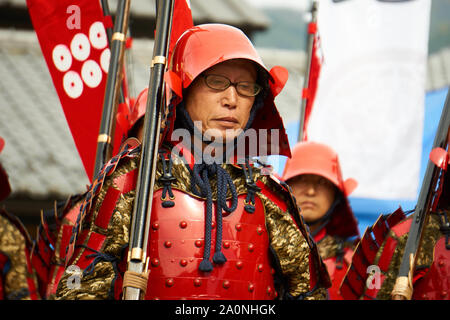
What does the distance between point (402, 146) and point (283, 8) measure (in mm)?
26364

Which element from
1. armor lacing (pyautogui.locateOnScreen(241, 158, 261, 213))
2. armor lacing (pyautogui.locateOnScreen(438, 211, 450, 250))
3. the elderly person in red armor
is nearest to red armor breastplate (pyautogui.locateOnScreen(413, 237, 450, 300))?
armor lacing (pyautogui.locateOnScreen(438, 211, 450, 250))

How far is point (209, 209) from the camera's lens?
3877mm

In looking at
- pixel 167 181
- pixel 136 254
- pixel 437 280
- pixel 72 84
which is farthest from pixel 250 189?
pixel 72 84

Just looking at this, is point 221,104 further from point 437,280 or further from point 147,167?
point 437,280

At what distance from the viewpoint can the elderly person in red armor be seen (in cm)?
371

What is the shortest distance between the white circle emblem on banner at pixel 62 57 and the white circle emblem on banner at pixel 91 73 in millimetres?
108

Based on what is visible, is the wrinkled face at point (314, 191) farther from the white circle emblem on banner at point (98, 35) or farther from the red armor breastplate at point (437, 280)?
the red armor breastplate at point (437, 280)

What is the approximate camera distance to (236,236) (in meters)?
3.89

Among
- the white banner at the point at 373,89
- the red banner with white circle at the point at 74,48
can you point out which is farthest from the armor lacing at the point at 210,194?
the white banner at the point at 373,89

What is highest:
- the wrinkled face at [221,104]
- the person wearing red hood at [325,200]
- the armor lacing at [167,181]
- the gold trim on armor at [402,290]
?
the person wearing red hood at [325,200]

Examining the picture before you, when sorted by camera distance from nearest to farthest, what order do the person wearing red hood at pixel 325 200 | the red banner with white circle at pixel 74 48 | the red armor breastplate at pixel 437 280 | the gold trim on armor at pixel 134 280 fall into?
1. the gold trim on armor at pixel 134 280
2. the red armor breastplate at pixel 437 280
3. the red banner with white circle at pixel 74 48
4. the person wearing red hood at pixel 325 200

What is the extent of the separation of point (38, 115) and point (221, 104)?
28.4ft

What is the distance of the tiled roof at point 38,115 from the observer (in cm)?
1101
